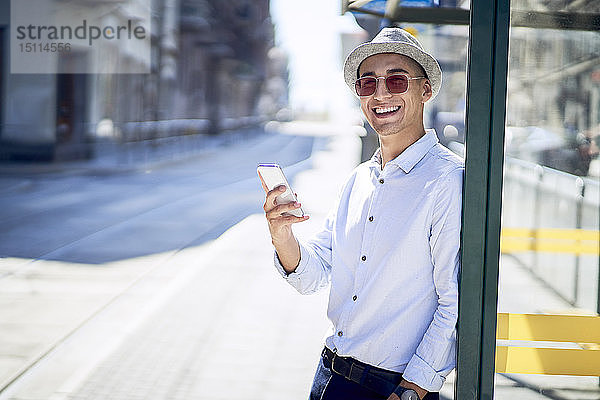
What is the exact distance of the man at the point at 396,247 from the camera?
204 cm

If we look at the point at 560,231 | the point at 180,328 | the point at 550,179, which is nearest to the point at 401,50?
the point at 550,179

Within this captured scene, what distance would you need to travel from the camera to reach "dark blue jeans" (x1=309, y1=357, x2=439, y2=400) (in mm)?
2148

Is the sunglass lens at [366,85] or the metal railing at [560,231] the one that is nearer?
the sunglass lens at [366,85]

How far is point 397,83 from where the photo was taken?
2.13m

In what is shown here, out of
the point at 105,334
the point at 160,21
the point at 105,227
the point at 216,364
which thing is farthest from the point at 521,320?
the point at 160,21

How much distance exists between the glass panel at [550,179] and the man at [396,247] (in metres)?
0.25

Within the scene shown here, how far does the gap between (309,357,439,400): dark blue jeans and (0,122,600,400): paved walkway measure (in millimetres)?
546

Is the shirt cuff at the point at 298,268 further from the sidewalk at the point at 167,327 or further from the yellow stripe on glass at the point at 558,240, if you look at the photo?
the sidewalk at the point at 167,327

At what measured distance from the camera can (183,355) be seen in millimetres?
5051

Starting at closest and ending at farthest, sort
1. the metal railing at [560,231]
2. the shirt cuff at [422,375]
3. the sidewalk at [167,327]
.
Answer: the shirt cuff at [422,375] < the metal railing at [560,231] < the sidewalk at [167,327]

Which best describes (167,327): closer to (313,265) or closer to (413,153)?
(313,265)

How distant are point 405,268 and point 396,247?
0.06m

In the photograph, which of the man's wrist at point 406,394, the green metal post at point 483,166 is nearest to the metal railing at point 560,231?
the green metal post at point 483,166

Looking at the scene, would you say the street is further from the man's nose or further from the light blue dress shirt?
the man's nose
